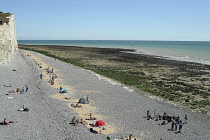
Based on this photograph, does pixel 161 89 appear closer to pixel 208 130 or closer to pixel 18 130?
pixel 208 130

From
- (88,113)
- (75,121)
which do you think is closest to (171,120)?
(88,113)

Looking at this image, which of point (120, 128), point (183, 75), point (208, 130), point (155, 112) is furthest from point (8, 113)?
point (183, 75)

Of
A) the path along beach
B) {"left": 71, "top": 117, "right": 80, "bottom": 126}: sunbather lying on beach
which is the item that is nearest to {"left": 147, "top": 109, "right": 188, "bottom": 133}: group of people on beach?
the path along beach

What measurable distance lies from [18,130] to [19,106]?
20.7 feet

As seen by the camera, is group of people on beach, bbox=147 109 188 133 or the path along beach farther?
group of people on beach, bbox=147 109 188 133

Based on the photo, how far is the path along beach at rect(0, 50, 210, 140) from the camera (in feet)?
60.0

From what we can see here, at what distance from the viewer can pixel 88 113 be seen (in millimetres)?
23297

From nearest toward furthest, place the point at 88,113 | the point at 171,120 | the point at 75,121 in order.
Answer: the point at 75,121 < the point at 171,120 < the point at 88,113

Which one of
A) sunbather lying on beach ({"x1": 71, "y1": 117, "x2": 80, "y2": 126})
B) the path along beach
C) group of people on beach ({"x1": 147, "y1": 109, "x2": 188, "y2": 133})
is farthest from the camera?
group of people on beach ({"x1": 147, "y1": 109, "x2": 188, "y2": 133})

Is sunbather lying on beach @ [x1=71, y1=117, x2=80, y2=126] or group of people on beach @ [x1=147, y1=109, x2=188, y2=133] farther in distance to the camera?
group of people on beach @ [x1=147, y1=109, x2=188, y2=133]

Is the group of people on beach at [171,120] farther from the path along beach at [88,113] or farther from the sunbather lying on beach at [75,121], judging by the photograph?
the sunbather lying on beach at [75,121]

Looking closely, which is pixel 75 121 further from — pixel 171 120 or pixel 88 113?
pixel 171 120

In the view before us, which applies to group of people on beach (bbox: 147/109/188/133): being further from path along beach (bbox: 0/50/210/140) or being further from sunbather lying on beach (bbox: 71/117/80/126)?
sunbather lying on beach (bbox: 71/117/80/126)

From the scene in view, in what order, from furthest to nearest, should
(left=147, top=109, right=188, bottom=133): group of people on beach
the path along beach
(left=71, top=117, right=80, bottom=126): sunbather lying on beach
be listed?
(left=147, top=109, right=188, bottom=133): group of people on beach → (left=71, top=117, right=80, bottom=126): sunbather lying on beach → the path along beach
